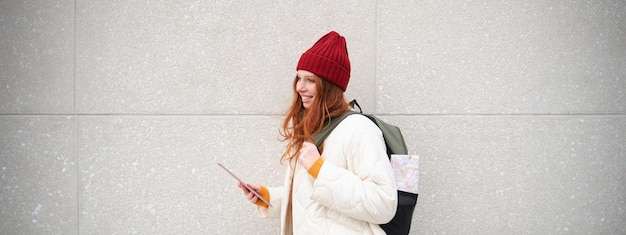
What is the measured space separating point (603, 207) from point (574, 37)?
48.8 inches

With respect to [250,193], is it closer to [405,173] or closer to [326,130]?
[326,130]

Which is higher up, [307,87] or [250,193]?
[307,87]

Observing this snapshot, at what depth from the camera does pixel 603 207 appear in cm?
316

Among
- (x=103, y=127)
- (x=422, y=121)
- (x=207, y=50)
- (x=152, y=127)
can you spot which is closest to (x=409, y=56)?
(x=422, y=121)

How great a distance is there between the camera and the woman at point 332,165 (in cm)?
189

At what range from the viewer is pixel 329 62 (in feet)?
6.81

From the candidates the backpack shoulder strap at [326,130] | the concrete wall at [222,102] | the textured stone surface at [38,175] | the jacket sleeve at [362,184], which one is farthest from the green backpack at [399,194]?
the textured stone surface at [38,175]

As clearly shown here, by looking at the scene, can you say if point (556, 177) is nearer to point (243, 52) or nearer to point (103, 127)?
point (243, 52)

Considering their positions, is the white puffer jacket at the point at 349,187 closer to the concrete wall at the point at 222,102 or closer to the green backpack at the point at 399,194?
the green backpack at the point at 399,194

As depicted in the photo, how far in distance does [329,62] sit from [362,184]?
1.95 feet

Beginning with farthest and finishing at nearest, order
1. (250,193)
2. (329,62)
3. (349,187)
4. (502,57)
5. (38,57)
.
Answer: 1. (502,57)
2. (38,57)
3. (250,193)
4. (329,62)
5. (349,187)

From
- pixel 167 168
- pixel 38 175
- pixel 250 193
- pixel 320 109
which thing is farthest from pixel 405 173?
pixel 38 175

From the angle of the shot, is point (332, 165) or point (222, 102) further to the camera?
point (222, 102)

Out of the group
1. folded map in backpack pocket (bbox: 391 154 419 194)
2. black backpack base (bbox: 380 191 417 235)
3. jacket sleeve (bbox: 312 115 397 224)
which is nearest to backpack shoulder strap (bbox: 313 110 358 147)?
jacket sleeve (bbox: 312 115 397 224)
